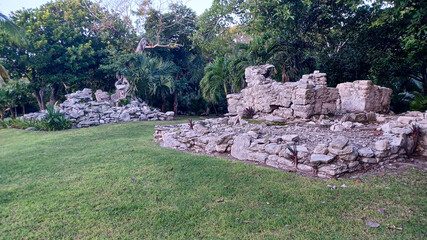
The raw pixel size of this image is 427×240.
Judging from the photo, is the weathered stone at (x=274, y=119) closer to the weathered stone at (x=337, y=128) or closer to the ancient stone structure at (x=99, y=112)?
the weathered stone at (x=337, y=128)

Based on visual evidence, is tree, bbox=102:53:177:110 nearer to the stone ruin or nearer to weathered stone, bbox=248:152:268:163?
the stone ruin

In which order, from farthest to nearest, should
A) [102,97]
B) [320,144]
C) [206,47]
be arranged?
1. [102,97]
2. [206,47]
3. [320,144]

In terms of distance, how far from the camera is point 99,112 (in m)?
15.7

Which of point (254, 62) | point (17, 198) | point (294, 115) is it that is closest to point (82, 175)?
point (17, 198)

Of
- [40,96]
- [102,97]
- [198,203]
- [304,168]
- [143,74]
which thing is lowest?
[198,203]

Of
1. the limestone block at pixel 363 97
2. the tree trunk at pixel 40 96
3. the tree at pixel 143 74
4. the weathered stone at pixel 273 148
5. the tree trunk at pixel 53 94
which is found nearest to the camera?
the weathered stone at pixel 273 148

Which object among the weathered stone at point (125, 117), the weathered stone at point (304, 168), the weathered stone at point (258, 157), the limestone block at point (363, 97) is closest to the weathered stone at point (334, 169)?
the weathered stone at point (304, 168)

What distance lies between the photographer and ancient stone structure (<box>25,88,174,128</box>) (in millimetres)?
14672

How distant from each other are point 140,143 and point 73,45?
1429cm

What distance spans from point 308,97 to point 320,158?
3.82m

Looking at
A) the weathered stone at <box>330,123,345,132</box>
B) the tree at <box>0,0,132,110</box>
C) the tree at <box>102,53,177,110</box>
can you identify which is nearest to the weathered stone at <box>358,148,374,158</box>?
the weathered stone at <box>330,123,345,132</box>

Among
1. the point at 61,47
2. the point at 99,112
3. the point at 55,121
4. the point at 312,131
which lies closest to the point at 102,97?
the point at 99,112

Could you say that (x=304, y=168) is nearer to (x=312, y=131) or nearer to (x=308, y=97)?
(x=312, y=131)

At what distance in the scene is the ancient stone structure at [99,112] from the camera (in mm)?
14672
